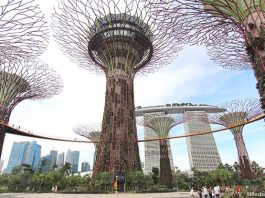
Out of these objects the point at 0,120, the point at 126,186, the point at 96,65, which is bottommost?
the point at 126,186

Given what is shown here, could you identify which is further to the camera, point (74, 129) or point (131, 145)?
point (74, 129)

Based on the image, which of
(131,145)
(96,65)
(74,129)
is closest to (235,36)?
(131,145)

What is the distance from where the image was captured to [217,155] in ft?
365

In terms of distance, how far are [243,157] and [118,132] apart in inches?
972

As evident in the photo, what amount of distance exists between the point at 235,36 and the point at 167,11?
561 centimetres

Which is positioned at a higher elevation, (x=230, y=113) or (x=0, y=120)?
(x=230, y=113)

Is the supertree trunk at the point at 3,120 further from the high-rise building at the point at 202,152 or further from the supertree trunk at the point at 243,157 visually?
the high-rise building at the point at 202,152

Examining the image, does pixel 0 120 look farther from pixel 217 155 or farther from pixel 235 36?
pixel 217 155

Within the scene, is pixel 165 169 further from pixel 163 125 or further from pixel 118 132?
pixel 118 132

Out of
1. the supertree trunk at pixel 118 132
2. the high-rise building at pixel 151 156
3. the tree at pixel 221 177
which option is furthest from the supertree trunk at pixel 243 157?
the high-rise building at pixel 151 156

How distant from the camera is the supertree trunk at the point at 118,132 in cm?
2625

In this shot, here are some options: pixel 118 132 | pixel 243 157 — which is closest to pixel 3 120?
pixel 118 132

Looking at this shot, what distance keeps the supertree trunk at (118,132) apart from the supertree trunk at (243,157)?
2177 centimetres

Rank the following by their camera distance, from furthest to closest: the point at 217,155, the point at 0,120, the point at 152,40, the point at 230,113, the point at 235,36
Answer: the point at 217,155, the point at 230,113, the point at 152,40, the point at 0,120, the point at 235,36
